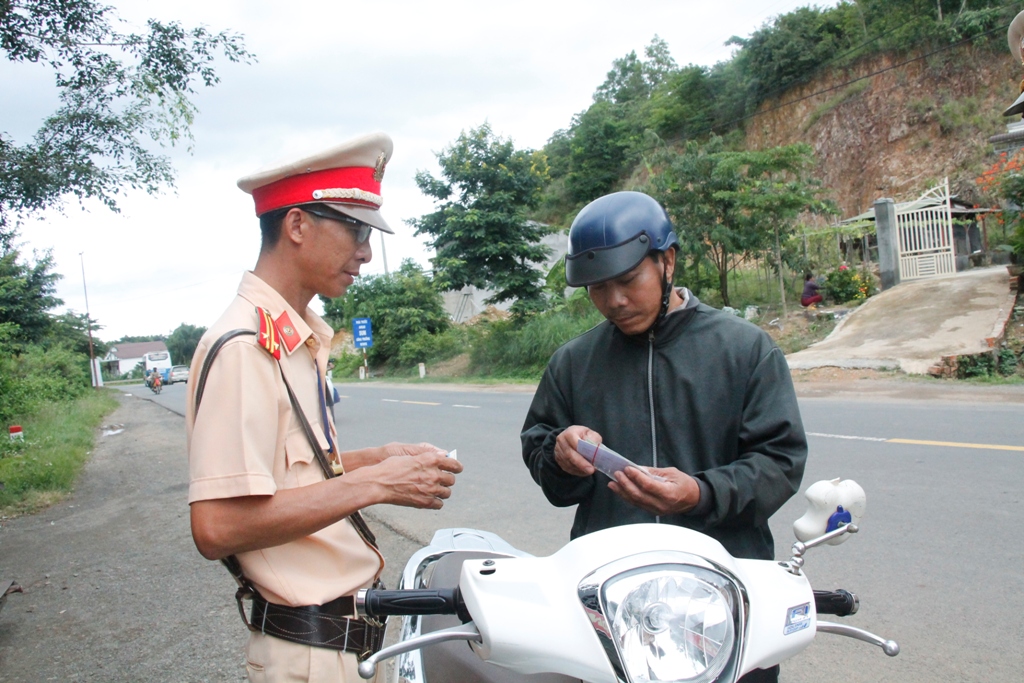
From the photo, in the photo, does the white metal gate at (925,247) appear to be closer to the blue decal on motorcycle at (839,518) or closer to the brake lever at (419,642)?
the blue decal on motorcycle at (839,518)

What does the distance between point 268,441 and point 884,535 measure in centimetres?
441

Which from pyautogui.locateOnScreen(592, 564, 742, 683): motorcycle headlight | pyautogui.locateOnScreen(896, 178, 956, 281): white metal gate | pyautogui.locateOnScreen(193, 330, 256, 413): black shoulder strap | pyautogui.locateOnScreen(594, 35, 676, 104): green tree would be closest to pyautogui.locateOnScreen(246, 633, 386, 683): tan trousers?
pyautogui.locateOnScreen(193, 330, 256, 413): black shoulder strap

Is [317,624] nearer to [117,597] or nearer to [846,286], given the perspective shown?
[117,597]

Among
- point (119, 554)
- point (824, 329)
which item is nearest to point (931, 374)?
point (824, 329)

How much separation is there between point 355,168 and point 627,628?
4.05 feet

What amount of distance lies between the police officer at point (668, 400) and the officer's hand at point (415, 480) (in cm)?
31

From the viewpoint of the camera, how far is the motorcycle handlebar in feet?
4.58

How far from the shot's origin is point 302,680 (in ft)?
5.43

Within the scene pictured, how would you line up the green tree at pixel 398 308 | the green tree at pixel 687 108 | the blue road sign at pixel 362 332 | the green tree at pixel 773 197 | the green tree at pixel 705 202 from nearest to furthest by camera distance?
1. the green tree at pixel 773 197
2. the green tree at pixel 705 202
3. the blue road sign at pixel 362 332
4. the green tree at pixel 398 308
5. the green tree at pixel 687 108

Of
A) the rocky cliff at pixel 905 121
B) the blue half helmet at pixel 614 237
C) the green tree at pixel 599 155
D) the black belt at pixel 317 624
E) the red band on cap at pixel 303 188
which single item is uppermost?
the green tree at pixel 599 155

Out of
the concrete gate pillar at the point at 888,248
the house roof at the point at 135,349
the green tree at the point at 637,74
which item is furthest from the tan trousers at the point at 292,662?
the house roof at the point at 135,349

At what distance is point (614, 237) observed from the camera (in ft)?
6.06

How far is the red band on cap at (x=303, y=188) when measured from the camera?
1749 mm

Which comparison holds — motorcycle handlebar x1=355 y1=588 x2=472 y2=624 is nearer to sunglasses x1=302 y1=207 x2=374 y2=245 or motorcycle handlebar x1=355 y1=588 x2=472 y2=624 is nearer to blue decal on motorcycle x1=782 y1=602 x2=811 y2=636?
blue decal on motorcycle x1=782 y1=602 x2=811 y2=636
